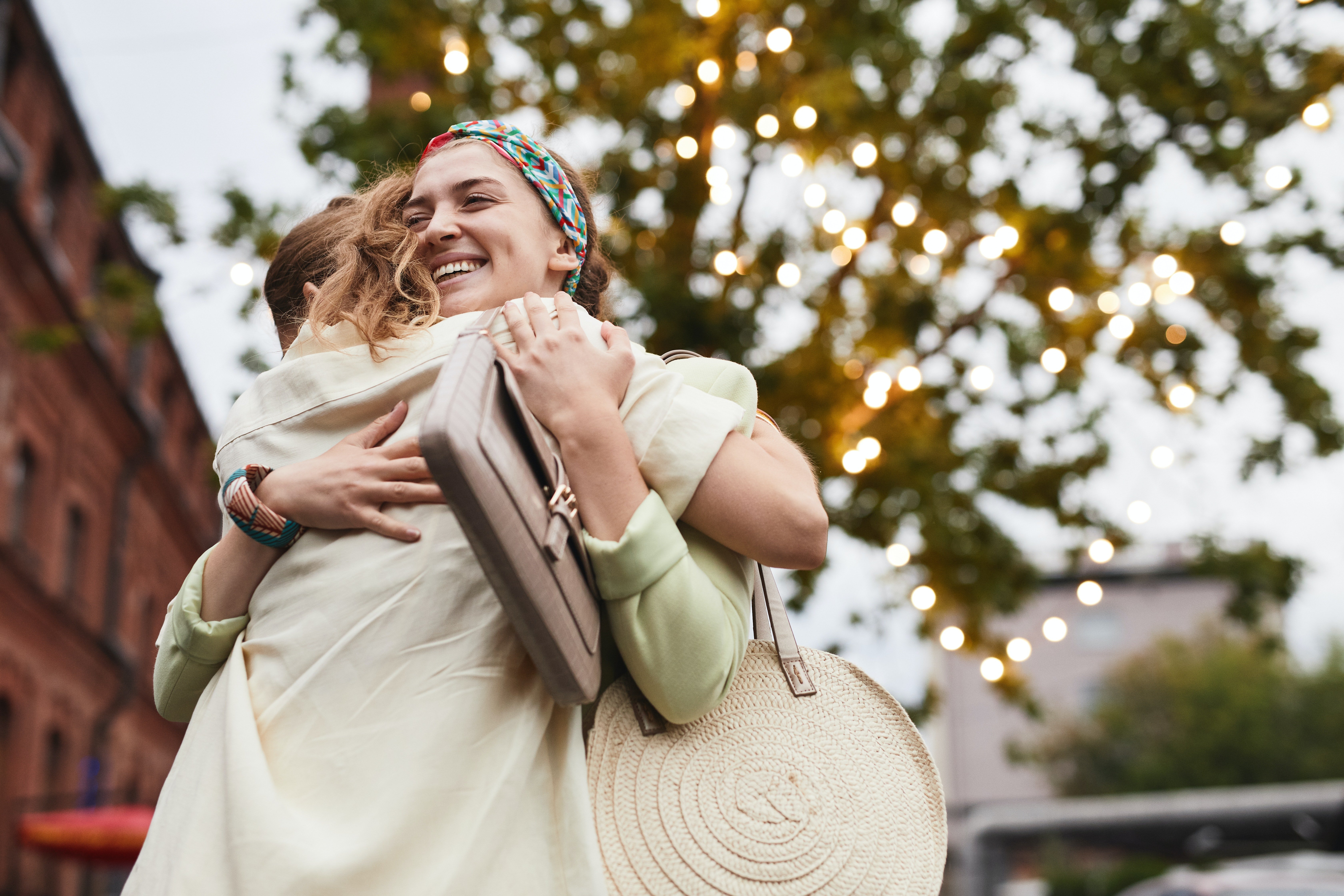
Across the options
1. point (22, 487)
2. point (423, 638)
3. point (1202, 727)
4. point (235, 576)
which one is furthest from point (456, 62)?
point (1202, 727)

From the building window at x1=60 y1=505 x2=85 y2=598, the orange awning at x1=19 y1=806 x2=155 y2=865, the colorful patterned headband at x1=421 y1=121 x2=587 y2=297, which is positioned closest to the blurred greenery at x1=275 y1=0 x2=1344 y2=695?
the colorful patterned headband at x1=421 y1=121 x2=587 y2=297

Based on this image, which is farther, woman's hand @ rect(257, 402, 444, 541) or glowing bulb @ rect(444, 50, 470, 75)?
glowing bulb @ rect(444, 50, 470, 75)

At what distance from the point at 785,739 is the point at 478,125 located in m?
1.05

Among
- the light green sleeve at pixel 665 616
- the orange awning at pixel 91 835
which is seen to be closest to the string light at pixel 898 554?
the light green sleeve at pixel 665 616

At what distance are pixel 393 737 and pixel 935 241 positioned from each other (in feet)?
25.1

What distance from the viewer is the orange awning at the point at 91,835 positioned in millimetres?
11461

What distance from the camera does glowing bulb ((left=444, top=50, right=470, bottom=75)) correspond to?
7.75 meters

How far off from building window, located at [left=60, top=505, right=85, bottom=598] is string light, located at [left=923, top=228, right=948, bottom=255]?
1765 centimetres

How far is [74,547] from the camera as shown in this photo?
68.9 ft

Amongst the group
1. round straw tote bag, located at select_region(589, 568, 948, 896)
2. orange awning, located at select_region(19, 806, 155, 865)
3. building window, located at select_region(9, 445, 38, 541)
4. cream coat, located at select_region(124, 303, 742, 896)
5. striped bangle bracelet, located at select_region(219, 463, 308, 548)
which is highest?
striped bangle bracelet, located at select_region(219, 463, 308, 548)

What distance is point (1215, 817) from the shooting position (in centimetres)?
3409

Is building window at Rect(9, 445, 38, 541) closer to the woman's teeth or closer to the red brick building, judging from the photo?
the red brick building

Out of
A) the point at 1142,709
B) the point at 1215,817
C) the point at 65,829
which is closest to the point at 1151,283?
the point at 65,829

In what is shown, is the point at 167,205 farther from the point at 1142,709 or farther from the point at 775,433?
the point at 1142,709
